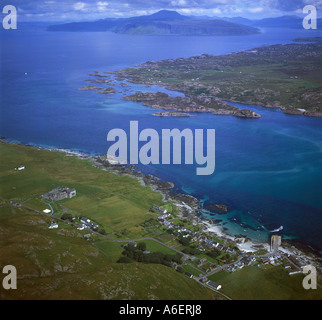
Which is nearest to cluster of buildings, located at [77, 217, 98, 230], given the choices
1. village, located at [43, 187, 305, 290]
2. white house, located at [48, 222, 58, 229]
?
village, located at [43, 187, 305, 290]

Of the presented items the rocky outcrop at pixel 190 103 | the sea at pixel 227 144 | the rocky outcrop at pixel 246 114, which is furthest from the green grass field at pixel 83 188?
the rocky outcrop at pixel 246 114

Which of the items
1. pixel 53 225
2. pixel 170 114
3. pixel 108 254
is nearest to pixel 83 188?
pixel 53 225

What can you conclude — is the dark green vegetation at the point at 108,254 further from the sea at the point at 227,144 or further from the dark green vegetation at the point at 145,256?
the sea at the point at 227,144

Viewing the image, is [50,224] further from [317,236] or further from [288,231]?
[317,236]

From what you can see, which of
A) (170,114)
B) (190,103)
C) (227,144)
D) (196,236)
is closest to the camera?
(196,236)

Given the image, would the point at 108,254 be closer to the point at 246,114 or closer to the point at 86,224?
the point at 86,224

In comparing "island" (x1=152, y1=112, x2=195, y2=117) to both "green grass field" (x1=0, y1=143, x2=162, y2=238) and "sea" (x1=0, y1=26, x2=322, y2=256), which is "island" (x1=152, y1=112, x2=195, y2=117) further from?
"green grass field" (x1=0, y1=143, x2=162, y2=238)
